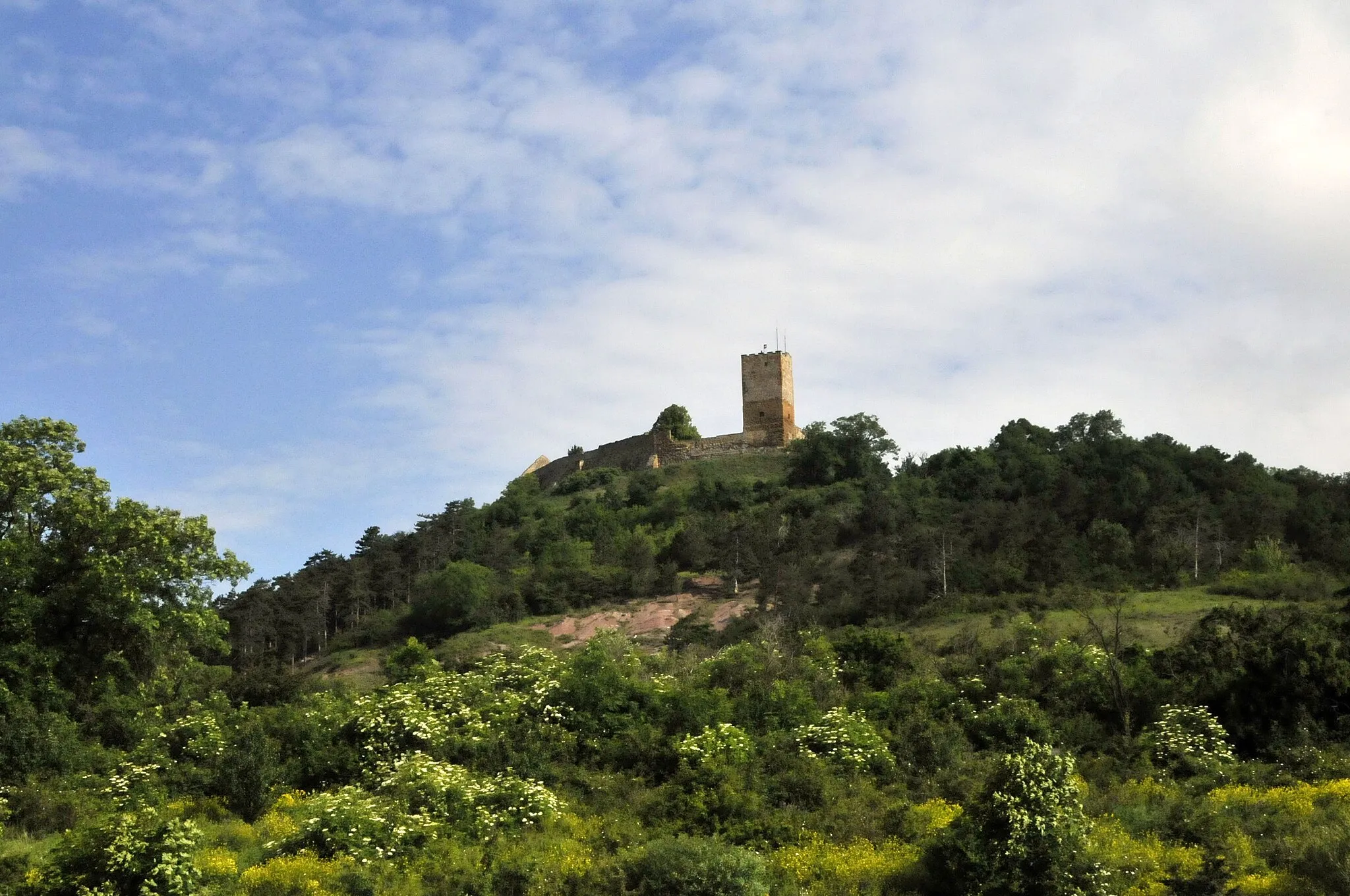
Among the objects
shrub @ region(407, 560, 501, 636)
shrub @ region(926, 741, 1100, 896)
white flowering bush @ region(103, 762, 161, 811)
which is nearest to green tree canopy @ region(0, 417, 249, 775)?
white flowering bush @ region(103, 762, 161, 811)

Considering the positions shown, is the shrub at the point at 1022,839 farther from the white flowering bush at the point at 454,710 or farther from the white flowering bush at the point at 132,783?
the white flowering bush at the point at 132,783

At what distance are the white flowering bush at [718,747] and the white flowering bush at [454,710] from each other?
8.69 feet

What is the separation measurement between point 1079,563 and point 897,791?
19.9 meters

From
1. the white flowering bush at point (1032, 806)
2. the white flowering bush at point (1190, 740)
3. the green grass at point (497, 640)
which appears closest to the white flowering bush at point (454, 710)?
the white flowering bush at point (1032, 806)

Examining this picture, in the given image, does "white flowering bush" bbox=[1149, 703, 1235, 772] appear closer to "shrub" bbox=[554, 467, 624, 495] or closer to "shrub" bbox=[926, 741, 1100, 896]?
"shrub" bbox=[926, 741, 1100, 896]

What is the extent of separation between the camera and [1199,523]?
3822cm

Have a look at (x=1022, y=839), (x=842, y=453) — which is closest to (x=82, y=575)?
(x=1022, y=839)

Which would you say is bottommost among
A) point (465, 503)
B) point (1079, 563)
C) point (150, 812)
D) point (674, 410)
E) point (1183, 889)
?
point (1183, 889)

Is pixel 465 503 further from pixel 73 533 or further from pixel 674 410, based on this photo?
pixel 73 533

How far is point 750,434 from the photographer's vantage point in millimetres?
67938

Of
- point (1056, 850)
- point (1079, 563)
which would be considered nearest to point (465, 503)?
point (1079, 563)

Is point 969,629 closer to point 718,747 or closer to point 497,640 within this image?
point 718,747

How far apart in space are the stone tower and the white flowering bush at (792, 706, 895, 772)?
47.2 metres

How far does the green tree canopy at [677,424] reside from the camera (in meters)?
69.6
